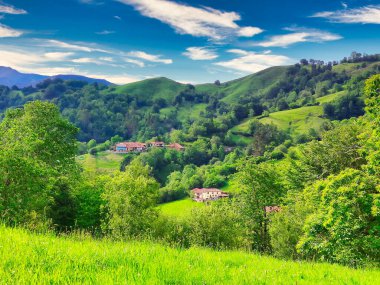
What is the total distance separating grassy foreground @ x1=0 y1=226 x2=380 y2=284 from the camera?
185 inches

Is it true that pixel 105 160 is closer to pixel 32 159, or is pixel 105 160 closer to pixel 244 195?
pixel 244 195

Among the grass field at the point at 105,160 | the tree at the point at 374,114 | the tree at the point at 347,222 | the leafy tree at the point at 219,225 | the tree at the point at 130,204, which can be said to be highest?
the tree at the point at 374,114

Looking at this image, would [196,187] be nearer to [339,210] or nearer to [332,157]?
[332,157]

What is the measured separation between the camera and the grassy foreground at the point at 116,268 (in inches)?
185

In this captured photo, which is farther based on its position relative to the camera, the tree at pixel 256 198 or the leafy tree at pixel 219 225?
the tree at pixel 256 198

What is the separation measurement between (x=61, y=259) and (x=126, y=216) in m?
34.3

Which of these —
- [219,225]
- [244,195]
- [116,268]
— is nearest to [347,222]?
[116,268]

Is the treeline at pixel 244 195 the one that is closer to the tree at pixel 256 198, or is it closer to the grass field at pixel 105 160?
the tree at pixel 256 198

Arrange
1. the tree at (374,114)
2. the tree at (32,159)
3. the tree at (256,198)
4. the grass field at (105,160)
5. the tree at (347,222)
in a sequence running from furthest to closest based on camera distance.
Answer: the grass field at (105,160) → the tree at (256,198) → the tree at (32,159) → the tree at (374,114) → the tree at (347,222)

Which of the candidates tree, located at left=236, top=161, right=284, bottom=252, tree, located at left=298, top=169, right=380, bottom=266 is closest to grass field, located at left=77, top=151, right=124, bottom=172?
tree, located at left=236, top=161, right=284, bottom=252

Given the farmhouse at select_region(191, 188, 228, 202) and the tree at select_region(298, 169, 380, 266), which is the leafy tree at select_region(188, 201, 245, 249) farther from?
the farmhouse at select_region(191, 188, 228, 202)


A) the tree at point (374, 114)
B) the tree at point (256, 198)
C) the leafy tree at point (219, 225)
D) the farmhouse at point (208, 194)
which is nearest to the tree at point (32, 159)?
the leafy tree at point (219, 225)

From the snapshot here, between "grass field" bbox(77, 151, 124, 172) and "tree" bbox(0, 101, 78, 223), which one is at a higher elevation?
"tree" bbox(0, 101, 78, 223)

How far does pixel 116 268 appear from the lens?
5.58 m
